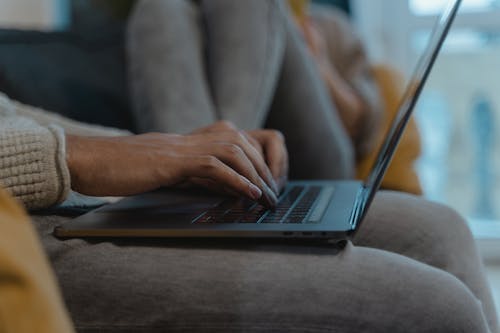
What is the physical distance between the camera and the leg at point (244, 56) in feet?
4.65

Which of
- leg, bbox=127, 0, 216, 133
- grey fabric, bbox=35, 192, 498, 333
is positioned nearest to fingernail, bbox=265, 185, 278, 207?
grey fabric, bbox=35, 192, 498, 333

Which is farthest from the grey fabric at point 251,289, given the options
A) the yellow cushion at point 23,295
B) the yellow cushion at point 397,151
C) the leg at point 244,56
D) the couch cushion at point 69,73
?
the yellow cushion at point 397,151

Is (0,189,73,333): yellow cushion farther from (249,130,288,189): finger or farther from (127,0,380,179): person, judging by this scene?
(127,0,380,179): person

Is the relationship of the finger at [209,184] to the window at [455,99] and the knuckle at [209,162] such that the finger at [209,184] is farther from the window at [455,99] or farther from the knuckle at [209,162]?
the window at [455,99]

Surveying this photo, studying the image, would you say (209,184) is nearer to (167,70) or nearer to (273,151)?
(273,151)

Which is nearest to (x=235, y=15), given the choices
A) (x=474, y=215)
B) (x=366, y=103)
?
(x=366, y=103)

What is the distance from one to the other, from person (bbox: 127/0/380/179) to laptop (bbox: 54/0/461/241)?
49 centimetres

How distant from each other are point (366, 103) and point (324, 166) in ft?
1.21

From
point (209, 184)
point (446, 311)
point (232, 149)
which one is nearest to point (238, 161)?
point (232, 149)

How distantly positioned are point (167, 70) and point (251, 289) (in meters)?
0.84

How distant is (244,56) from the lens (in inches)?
57.4

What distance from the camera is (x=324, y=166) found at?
1.53m

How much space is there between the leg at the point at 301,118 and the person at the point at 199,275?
769 mm

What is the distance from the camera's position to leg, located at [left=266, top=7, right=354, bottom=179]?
1503 mm
